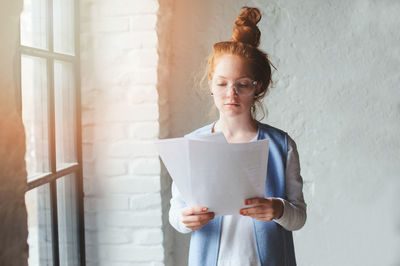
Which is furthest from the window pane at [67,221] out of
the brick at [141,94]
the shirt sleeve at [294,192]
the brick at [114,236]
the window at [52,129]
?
the shirt sleeve at [294,192]

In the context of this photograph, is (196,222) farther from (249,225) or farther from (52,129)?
(52,129)

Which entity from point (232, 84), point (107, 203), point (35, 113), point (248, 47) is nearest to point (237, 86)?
point (232, 84)

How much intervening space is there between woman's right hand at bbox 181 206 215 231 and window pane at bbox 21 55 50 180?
51cm

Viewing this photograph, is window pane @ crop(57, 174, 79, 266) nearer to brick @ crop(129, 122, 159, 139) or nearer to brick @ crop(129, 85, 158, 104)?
brick @ crop(129, 122, 159, 139)

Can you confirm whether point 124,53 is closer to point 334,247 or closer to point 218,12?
point 218,12

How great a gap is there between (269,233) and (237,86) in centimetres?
42

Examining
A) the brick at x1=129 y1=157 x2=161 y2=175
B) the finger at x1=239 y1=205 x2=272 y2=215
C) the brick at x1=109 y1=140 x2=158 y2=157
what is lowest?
the finger at x1=239 y1=205 x2=272 y2=215

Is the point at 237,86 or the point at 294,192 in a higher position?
the point at 237,86

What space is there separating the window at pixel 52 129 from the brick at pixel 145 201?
0.21m

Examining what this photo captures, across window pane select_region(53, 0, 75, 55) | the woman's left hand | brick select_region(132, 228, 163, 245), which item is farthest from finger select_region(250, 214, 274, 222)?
window pane select_region(53, 0, 75, 55)

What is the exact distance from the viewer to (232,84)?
1197mm

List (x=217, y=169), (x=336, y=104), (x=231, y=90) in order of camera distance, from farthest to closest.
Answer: (x=336, y=104)
(x=231, y=90)
(x=217, y=169)

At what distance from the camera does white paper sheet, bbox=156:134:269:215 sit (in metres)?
1.01

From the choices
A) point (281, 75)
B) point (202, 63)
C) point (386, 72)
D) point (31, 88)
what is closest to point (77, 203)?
point (31, 88)
